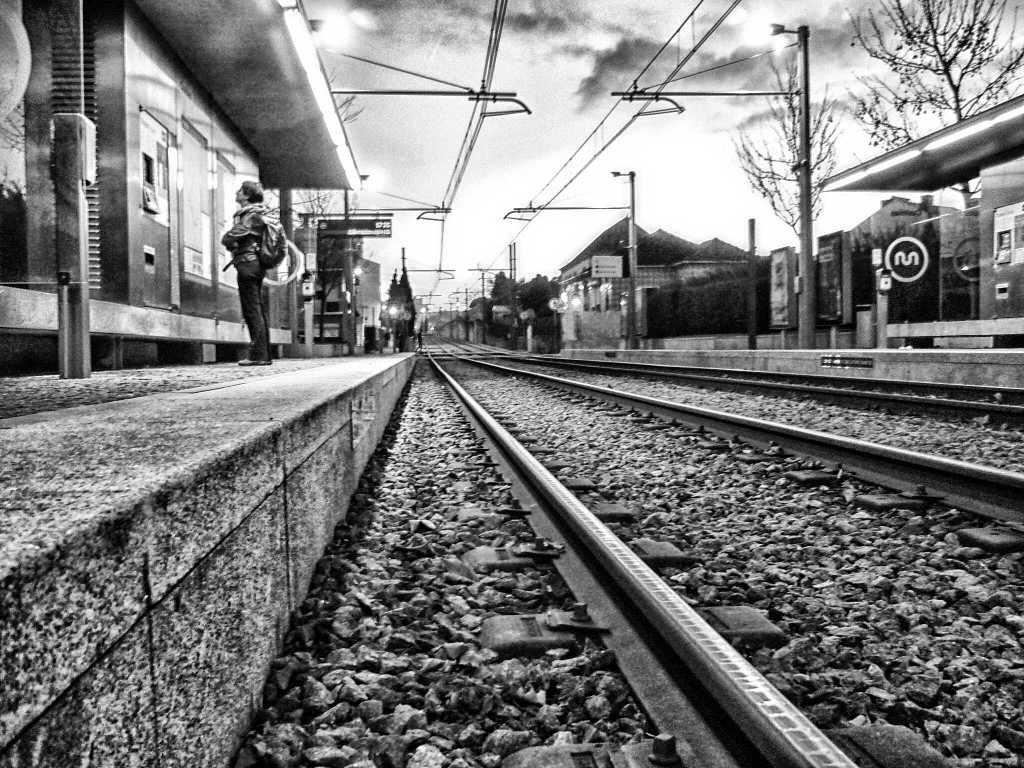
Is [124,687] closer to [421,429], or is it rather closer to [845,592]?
[845,592]

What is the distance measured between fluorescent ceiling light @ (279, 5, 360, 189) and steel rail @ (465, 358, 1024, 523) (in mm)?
6826

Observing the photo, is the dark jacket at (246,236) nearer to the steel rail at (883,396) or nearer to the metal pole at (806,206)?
the steel rail at (883,396)

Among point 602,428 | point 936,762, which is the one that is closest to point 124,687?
point 936,762

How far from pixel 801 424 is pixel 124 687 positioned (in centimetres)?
723

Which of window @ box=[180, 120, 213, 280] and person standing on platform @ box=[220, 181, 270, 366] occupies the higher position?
window @ box=[180, 120, 213, 280]

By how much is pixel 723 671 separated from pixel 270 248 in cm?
777

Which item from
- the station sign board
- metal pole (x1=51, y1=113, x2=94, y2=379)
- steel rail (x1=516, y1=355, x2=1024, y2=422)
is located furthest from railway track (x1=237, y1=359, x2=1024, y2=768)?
the station sign board

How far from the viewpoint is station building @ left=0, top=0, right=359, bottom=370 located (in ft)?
25.6

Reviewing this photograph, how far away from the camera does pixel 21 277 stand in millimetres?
7961

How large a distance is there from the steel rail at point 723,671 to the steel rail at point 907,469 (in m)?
2.05

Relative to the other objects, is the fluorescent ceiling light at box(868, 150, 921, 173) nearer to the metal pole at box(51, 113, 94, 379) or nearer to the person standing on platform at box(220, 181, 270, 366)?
the person standing on platform at box(220, 181, 270, 366)

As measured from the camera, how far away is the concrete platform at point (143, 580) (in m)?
0.86

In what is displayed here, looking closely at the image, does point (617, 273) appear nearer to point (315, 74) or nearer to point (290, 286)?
point (290, 286)

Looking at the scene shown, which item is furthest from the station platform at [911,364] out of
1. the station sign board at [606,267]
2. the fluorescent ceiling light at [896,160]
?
the station sign board at [606,267]
